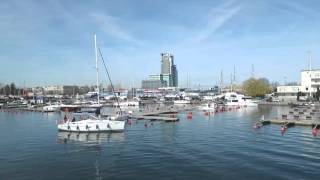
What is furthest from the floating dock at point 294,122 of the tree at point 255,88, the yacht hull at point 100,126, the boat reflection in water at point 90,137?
the tree at point 255,88

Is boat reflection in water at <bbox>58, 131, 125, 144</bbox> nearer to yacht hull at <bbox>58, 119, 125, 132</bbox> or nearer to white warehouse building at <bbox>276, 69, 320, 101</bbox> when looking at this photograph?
yacht hull at <bbox>58, 119, 125, 132</bbox>

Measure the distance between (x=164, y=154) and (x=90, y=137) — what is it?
1844 centimetres

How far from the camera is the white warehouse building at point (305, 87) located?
179m

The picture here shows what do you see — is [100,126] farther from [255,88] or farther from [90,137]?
[255,88]

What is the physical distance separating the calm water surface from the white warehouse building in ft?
393

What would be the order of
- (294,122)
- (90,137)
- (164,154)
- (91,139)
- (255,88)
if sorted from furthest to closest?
(255,88), (294,122), (90,137), (91,139), (164,154)

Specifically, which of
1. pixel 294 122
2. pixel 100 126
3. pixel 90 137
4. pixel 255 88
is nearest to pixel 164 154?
pixel 90 137

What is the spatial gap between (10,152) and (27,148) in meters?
2.89

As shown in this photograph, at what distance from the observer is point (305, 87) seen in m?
182

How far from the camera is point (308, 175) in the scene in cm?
3366

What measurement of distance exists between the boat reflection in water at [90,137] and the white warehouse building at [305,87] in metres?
131

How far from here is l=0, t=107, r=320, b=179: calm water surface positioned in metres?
35.2

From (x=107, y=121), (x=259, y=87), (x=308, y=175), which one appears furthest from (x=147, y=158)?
(x=259, y=87)

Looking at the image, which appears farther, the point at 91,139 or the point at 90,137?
the point at 90,137
